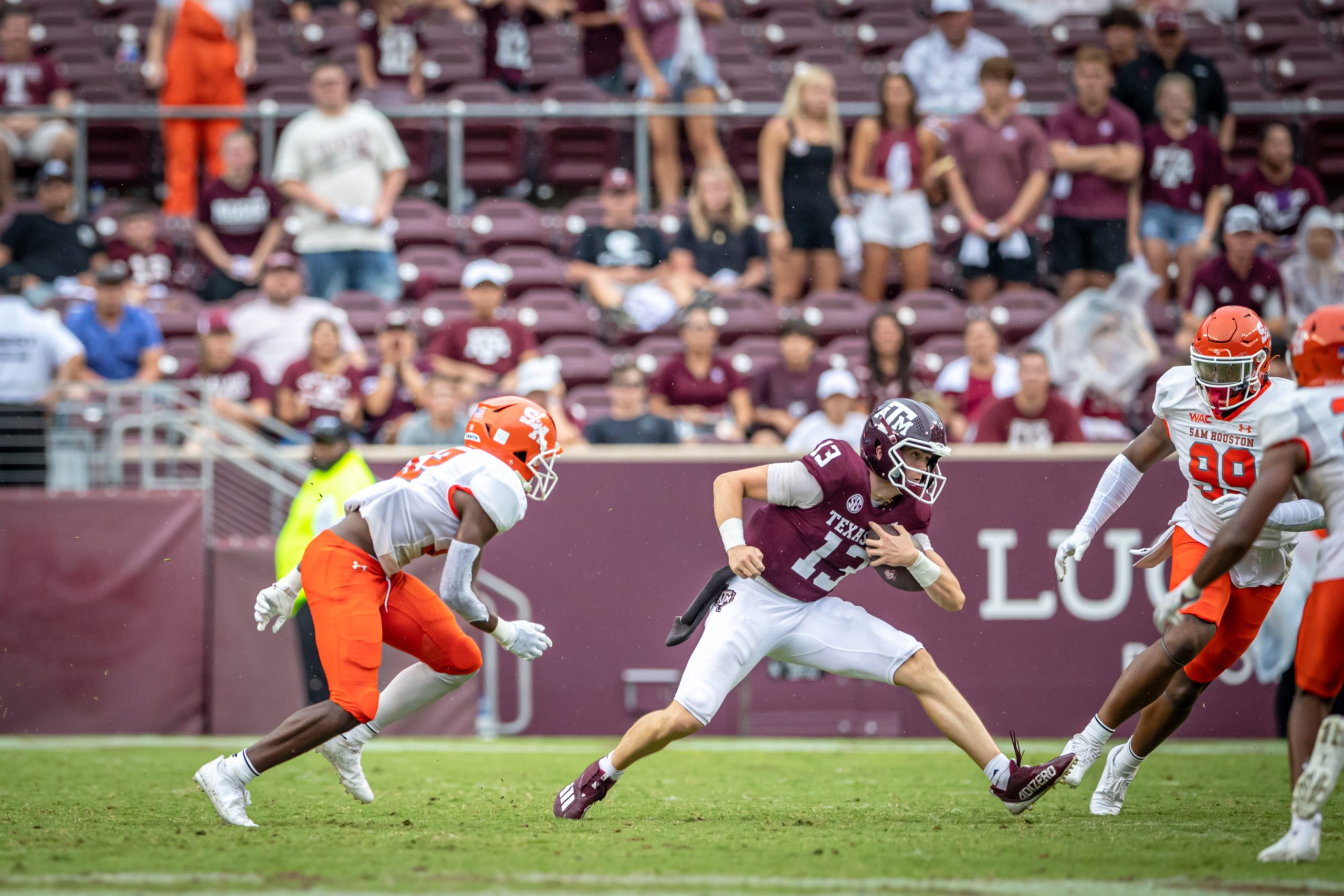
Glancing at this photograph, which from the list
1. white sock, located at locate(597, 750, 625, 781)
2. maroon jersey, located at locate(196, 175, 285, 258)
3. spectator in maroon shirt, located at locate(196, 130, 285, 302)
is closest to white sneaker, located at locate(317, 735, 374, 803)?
white sock, located at locate(597, 750, 625, 781)

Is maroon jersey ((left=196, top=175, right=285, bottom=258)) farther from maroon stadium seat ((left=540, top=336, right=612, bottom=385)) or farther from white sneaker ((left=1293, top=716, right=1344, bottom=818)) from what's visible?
white sneaker ((left=1293, top=716, right=1344, bottom=818))

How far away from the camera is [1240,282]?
1108 cm

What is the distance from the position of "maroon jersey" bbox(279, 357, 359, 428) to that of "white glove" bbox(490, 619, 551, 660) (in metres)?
4.43

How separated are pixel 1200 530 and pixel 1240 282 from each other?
5.57 metres

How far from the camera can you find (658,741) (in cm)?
561

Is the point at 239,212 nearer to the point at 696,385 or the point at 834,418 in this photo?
the point at 696,385

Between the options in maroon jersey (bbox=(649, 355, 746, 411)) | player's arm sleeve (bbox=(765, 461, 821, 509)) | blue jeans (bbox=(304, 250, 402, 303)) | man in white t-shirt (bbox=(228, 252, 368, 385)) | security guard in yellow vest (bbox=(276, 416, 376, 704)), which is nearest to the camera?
player's arm sleeve (bbox=(765, 461, 821, 509))

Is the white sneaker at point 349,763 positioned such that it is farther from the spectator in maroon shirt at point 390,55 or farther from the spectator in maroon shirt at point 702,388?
the spectator in maroon shirt at point 390,55

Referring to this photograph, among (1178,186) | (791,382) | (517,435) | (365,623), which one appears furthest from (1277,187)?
(365,623)

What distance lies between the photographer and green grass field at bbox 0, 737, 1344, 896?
446 centimetres

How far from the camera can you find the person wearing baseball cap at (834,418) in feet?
31.7

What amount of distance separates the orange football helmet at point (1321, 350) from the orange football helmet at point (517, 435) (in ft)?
8.78

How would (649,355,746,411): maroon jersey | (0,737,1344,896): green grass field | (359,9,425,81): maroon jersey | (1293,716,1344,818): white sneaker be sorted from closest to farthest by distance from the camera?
(0,737,1344,896): green grass field
(1293,716,1344,818): white sneaker
(649,355,746,411): maroon jersey
(359,9,425,81): maroon jersey

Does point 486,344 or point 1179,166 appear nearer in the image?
point 486,344
